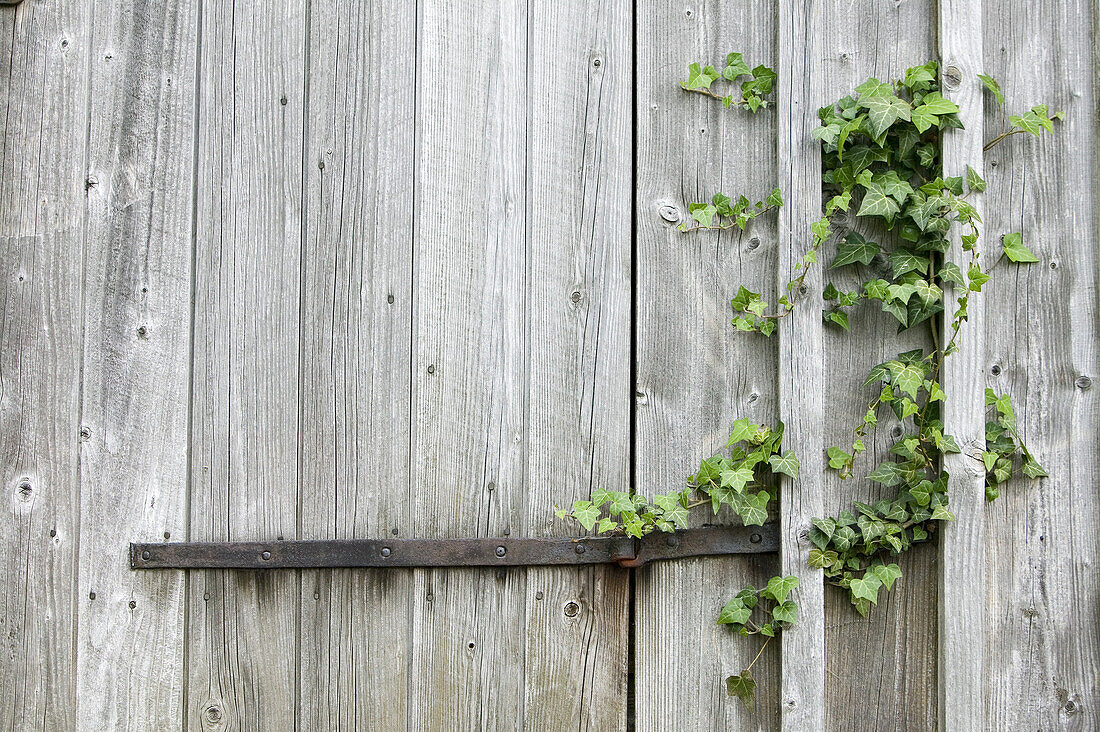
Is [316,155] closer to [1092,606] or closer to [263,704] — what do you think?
[263,704]

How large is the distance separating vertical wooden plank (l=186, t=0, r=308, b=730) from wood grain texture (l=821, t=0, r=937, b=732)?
1.10 meters

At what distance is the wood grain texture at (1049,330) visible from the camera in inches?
60.3

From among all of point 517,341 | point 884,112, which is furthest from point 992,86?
point 517,341

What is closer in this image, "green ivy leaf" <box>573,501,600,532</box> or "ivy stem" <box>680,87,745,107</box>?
"green ivy leaf" <box>573,501,600,532</box>

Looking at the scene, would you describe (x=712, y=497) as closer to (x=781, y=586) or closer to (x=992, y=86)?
(x=781, y=586)

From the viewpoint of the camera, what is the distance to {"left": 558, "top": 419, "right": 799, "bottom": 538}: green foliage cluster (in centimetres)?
145

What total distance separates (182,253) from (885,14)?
5.06ft

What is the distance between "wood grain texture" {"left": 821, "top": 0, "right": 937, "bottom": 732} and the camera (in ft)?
→ 5.00

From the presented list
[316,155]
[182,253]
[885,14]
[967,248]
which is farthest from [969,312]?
[182,253]

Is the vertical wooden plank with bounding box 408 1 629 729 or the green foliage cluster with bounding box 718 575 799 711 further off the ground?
the vertical wooden plank with bounding box 408 1 629 729

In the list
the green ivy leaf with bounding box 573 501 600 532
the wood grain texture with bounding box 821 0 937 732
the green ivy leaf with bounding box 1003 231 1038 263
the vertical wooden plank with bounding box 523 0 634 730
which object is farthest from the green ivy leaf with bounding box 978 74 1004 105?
the green ivy leaf with bounding box 573 501 600 532

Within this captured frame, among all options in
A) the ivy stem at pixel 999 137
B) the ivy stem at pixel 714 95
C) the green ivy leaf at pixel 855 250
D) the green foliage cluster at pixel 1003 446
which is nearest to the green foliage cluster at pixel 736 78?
the ivy stem at pixel 714 95

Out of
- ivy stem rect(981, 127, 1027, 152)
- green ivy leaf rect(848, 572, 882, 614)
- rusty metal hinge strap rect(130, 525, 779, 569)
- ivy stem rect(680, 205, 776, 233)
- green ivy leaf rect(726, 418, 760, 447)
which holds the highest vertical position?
ivy stem rect(981, 127, 1027, 152)

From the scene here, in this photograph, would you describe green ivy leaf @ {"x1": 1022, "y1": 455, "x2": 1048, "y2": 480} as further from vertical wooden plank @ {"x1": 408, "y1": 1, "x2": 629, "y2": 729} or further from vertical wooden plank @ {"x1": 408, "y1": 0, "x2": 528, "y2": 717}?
vertical wooden plank @ {"x1": 408, "y1": 0, "x2": 528, "y2": 717}
